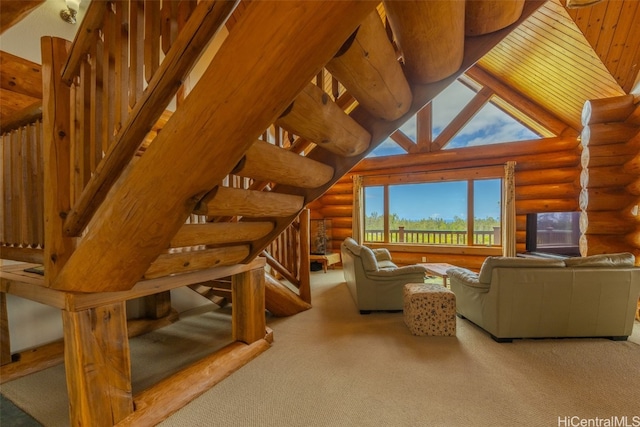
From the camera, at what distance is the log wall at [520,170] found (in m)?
5.12

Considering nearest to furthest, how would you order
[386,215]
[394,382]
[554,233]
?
1. [394,382]
2. [554,233]
3. [386,215]

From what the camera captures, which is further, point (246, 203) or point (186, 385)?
point (186, 385)

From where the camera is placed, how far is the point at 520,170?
5.46m

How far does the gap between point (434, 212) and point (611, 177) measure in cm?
314

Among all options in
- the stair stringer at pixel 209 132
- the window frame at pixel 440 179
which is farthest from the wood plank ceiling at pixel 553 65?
the stair stringer at pixel 209 132

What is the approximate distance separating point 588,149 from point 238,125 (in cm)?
494

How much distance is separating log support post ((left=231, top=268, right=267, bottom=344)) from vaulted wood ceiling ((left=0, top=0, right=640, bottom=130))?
1.99 meters

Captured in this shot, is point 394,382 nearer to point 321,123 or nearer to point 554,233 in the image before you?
point 321,123

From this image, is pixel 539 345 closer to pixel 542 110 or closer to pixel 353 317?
pixel 353 317

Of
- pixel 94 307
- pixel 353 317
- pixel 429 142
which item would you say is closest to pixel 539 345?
pixel 353 317

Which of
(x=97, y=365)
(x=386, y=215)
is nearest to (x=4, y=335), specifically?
(x=97, y=365)

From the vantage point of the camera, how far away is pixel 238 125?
0.98 meters

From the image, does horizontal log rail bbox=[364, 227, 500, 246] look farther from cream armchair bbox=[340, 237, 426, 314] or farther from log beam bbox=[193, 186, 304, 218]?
log beam bbox=[193, 186, 304, 218]

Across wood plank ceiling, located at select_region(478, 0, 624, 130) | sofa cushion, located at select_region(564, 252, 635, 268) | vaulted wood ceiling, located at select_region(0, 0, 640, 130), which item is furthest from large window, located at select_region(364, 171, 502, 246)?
sofa cushion, located at select_region(564, 252, 635, 268)
